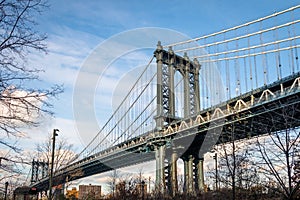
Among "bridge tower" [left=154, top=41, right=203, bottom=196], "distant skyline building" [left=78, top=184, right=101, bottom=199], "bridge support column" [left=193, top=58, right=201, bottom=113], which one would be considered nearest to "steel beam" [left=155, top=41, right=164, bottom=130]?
"bridge tower" [left=154, top=41, right=203, bottom=196]

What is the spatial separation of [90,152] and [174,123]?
77.9ft

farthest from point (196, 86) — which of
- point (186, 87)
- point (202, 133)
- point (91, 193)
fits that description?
point (91, 193)

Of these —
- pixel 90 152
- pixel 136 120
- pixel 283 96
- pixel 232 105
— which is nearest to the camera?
pixel 283 96

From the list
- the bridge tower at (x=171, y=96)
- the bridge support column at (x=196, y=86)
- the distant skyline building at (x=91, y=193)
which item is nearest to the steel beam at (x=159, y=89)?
the bridge tower at (x=171, y=96)

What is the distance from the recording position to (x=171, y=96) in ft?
Answer: 149

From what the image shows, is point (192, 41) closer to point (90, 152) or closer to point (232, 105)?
point (232, 105)

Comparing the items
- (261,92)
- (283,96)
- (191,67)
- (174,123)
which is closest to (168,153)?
(174,123)

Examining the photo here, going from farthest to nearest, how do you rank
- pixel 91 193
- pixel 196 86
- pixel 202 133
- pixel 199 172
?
pixel 199 172, pixel 196 86, pixel 91 193, pixel 202 133

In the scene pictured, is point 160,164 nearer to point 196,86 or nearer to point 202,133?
point 202,133

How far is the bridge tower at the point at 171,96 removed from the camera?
44950mm

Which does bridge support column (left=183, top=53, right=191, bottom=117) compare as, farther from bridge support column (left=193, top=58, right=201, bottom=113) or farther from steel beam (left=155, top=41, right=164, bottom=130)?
steel beam (left=155, top=41, right=164, bottom=130)

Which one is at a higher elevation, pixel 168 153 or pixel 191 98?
pixel 191 98

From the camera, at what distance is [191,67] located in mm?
50688

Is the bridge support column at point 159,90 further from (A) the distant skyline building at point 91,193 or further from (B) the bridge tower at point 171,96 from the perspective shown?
(A) the distant skyline building at point 91,193
